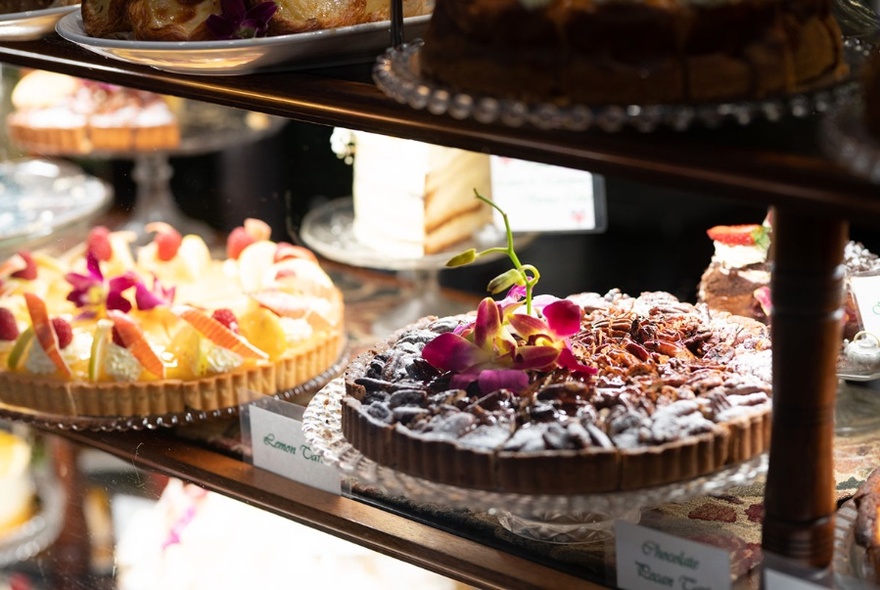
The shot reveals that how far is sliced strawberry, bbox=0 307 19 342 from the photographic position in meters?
1.73

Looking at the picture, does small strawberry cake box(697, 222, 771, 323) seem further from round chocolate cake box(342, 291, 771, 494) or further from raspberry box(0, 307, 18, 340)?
raspberry box(0, 307, 18, 340)

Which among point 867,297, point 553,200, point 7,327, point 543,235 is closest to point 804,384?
point 867,297

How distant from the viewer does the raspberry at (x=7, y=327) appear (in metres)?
1.73

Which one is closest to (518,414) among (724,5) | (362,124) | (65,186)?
(362,124)

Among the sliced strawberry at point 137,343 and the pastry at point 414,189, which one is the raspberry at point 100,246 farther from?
the pastry at point 414,189

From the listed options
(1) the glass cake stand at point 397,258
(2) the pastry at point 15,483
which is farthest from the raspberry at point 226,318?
(2) the pastry at point 15,483

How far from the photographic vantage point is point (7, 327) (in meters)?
1.73

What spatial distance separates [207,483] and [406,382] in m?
0.37

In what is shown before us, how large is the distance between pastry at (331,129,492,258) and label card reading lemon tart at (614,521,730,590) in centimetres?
97

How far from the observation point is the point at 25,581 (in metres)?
1.64

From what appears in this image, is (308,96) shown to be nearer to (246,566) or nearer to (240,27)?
(240,27)

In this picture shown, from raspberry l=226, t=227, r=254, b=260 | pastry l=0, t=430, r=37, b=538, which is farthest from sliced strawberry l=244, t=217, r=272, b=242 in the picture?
pastry l=0, t=430, r=37, b=538

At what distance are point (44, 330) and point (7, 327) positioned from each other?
10 cm

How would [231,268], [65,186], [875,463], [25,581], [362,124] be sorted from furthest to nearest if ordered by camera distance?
1. [65,186]
2. [231,268]
3. [25,581]
4. [875,463]
5. [362,124]
